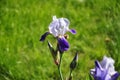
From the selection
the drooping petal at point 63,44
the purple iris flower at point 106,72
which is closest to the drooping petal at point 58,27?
the drooping petal at point 63,44

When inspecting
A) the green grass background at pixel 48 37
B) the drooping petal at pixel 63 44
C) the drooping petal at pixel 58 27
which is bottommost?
the green grass background at pixel 48 37

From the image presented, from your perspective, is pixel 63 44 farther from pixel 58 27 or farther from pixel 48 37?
pixel 48 37

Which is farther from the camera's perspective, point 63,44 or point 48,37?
point 48,37

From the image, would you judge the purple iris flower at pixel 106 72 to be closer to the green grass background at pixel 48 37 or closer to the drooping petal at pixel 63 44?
the drooping petal at pixel 63 44

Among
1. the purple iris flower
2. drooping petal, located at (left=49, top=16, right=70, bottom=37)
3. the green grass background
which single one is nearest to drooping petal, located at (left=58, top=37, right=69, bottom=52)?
drooping petal, located at (left=49, top=16, right=70, bottom=37)

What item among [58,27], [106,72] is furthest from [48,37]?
[106,72]

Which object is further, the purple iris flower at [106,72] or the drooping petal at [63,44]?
the drooping petal at [63,44]

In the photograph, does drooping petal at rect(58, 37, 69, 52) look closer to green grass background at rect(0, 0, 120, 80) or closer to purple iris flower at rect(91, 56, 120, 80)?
purple iris flower at rect(91, 56, 120, 80)

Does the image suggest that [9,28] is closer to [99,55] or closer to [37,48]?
[37,48]
